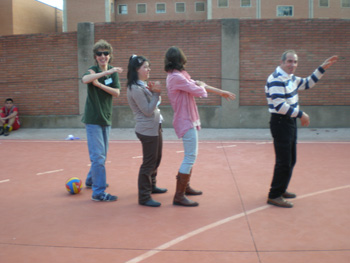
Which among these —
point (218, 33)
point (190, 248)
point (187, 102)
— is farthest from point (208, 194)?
point (218, 33)

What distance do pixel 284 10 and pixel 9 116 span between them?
34652 millimetres

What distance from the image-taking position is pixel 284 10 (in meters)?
40.9

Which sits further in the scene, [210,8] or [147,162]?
[210,8]

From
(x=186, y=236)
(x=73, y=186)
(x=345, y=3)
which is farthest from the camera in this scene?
(x=345, y=3)

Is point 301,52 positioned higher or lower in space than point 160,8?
Result: lower

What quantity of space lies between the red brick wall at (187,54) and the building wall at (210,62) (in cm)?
3

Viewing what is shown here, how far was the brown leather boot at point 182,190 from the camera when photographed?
5031 mm

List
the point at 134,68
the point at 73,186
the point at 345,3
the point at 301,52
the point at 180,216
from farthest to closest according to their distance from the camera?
1. the point at 345,3
2. the point at 301,52
3. the point at 73,186
4. the point at 134,68
5. the point at 180,216

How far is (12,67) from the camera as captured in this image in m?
14.2

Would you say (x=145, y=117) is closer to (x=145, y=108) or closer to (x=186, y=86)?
(x=145, y=108)

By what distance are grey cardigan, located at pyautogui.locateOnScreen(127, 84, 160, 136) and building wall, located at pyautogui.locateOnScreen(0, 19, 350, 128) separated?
27.5 ft

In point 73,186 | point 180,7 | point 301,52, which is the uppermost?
point 180,7

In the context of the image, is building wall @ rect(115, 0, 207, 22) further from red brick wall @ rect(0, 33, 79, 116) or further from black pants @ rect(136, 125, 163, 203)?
black pants @ rect(136, 125, 163, 203)

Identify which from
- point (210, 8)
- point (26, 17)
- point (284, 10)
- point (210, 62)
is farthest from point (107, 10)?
point (210, 62)
